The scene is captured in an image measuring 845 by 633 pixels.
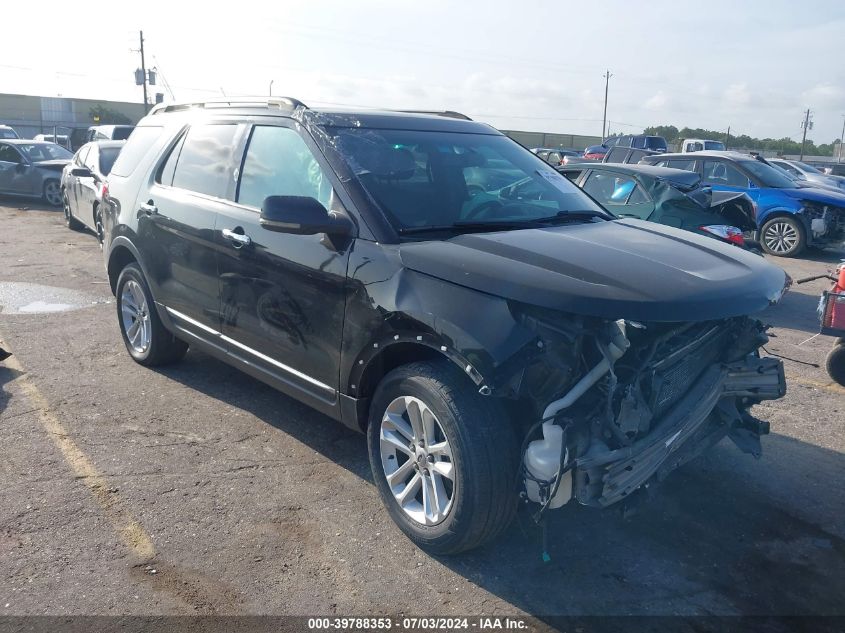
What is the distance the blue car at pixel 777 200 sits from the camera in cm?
1284

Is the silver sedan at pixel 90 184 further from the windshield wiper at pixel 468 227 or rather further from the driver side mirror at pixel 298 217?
the windshield wiper at pixel 468 227

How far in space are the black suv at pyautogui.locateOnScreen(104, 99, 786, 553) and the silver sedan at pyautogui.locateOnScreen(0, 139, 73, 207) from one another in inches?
569

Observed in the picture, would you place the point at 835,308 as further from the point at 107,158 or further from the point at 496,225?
the point at 107,158

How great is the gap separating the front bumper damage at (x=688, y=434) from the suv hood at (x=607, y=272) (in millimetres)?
461

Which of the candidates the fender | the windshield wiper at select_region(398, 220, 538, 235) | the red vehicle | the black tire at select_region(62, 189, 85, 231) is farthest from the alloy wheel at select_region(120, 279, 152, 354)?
the black tire at select_region(62, 189, 85, 231)

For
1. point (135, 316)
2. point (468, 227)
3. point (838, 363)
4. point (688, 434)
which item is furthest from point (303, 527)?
point (838, 363)

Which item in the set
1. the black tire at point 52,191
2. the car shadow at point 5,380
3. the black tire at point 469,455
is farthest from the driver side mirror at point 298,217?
the black tire at point 52,191

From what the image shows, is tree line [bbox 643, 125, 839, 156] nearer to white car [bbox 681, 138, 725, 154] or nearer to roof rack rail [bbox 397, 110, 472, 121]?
white car [bbox 681, 138, 725, 154]

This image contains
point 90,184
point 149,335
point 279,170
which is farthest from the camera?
point 90,184

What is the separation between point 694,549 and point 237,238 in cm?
297

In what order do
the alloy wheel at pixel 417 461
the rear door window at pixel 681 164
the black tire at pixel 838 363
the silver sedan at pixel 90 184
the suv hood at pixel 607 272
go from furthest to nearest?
the rear door window at pixel 681 164 < the silver sedan at pixel 90 184 < the black tire at pixel 838 363 < the alloy wheel at pixel 417 461 < the suv hood at pixel 607 272

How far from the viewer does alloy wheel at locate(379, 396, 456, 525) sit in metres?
3.46

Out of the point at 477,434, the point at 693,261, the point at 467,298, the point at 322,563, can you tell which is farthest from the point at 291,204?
the point at 693,261

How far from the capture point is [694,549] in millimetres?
3680
